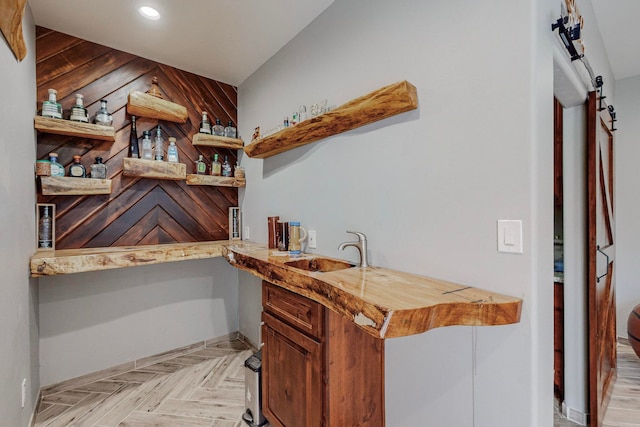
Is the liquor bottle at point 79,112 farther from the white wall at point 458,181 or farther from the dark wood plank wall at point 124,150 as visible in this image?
the white wall at point 458,181

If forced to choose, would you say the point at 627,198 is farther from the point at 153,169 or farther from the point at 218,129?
the point at 153,169

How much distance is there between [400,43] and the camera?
5.23 ft

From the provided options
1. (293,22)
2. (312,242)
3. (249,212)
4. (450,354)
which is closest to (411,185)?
(450,354)

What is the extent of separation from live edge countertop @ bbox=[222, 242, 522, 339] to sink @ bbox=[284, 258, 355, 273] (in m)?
0.39

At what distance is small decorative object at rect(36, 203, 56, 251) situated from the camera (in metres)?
2.27

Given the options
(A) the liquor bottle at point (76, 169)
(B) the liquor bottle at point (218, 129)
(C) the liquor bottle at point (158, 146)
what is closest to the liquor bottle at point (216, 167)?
(B) the liquor bottle at point (218, 129)

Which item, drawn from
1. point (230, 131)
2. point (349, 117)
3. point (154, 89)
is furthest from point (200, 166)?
point (349, 117)

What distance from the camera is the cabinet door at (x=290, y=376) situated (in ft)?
4.82

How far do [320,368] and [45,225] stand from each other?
240 cm

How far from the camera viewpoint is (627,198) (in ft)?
10.8

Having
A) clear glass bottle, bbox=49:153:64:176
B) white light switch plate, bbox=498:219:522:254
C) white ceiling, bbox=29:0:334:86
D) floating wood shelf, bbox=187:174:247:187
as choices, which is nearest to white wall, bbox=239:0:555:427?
white light switch plate, bbox=498:219:522:254

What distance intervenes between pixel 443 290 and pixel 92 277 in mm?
2811

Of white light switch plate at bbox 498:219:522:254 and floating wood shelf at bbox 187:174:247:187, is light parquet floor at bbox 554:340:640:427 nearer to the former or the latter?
white light switch plate at bbox 498:219:522:254

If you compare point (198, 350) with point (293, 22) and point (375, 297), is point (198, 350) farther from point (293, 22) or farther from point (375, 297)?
point (293, 22)
